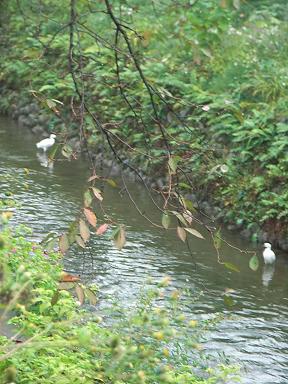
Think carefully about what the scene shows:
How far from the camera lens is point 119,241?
9.43 ft

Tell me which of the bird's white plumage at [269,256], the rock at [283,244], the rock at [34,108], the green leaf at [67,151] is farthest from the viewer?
the rock at [34,108]

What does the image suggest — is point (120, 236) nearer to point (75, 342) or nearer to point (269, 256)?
point (75, 342)

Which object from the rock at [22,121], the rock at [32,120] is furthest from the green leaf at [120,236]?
the rock at [22,121]

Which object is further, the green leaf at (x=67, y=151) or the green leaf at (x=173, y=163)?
the green leaf at (x=67, y=151)

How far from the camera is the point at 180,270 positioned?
9.46m

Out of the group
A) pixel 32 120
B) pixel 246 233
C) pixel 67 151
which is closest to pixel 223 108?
pixel 246 233

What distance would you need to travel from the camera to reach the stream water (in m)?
7.30

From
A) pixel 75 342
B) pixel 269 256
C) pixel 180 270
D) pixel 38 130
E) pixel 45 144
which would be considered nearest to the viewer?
pixel 75 342

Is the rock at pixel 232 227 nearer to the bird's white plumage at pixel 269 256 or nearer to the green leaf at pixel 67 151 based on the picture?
the bird's white plumage at pixel 269 256

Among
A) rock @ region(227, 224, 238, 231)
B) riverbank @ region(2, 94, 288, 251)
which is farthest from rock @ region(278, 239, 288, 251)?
rock @ region(227, 224, 238, 231)

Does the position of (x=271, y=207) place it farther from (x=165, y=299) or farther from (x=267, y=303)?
(x=165, y=299)

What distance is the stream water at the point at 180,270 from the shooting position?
7.30 metres

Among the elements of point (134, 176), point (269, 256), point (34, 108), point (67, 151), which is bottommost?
point (269, 256)

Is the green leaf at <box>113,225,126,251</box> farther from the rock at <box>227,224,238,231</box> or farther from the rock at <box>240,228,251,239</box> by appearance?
the rock at <box>227,224,238,231</box>
